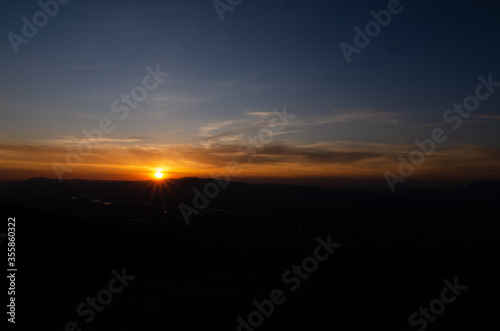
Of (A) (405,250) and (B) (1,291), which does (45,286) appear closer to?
(B) (1,291)

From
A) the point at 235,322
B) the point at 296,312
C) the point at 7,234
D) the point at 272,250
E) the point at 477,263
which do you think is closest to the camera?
the point at 235,322

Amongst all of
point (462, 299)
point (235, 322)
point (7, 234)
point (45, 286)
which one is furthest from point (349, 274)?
point (7, 234)

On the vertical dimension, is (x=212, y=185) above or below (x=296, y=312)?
above

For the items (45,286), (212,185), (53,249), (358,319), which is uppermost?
(212,185)

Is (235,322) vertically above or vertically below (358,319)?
above

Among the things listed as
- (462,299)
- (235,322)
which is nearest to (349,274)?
(462,299)

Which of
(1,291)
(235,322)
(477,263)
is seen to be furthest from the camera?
(477,263)

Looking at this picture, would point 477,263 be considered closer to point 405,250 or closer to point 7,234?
point 405,250

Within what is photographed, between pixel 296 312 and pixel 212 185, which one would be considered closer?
pixel 296 312

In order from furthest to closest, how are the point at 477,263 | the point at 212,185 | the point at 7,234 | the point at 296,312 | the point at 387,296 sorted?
the point at 212,185, the point at 477,263, the point at 7,234, the point at 387,296, the point at 296,312
